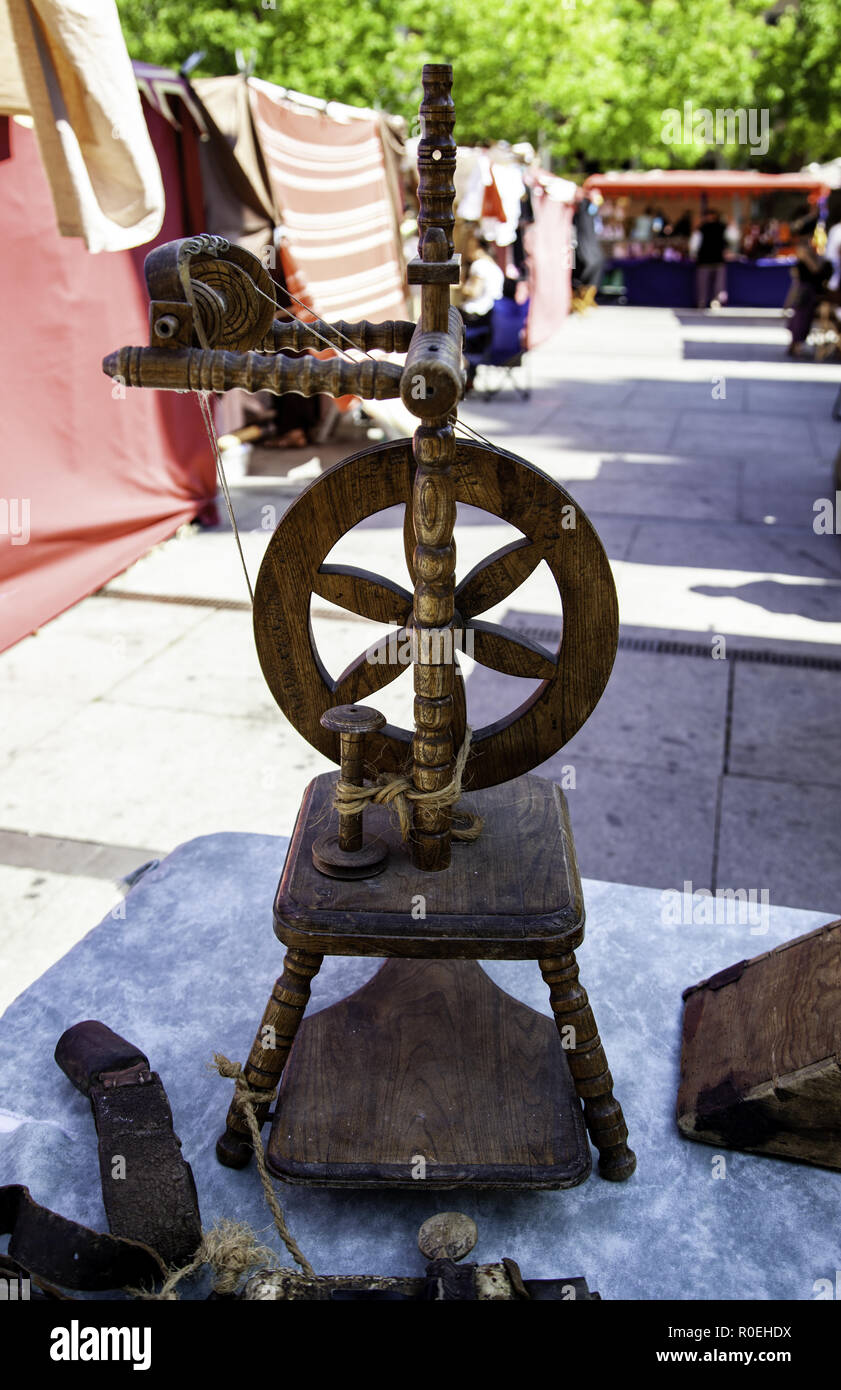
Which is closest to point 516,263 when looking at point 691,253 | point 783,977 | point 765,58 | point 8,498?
point 8,498

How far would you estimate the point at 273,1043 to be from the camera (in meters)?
1.89

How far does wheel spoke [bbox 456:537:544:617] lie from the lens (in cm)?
185

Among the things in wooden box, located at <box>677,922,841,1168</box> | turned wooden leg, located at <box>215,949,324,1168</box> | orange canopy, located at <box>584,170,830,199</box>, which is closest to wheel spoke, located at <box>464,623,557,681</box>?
turned wooden leg, located at <box>215,949,324,1168</box>

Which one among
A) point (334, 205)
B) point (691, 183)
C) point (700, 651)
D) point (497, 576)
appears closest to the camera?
point (497, 576)

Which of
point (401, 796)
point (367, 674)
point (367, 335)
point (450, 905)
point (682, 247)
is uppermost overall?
point (367, 335)

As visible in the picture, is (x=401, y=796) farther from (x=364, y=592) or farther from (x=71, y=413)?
(x=71, y=413)

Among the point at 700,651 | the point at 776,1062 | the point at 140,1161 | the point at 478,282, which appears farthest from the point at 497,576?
the point at 478,282

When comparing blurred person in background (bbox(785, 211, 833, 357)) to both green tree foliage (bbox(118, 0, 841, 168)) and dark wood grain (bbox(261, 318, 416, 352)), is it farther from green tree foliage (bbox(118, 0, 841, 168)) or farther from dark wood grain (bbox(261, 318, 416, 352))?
dark wood grain (bbox(261, 318, 416, 352))

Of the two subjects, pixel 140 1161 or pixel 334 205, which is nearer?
pixel 140 1161

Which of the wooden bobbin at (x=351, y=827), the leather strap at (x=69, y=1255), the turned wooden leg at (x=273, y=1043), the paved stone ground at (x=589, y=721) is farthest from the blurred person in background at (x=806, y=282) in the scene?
the leather strap at (x=69, y=1255)

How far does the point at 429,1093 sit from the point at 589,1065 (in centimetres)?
32

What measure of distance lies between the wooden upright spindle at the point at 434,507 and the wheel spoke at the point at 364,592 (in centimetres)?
14

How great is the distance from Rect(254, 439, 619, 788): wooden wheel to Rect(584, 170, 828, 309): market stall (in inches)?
793

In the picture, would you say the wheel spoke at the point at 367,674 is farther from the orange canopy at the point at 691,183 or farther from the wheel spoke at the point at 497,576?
the orange canopy at the point at 691,183
